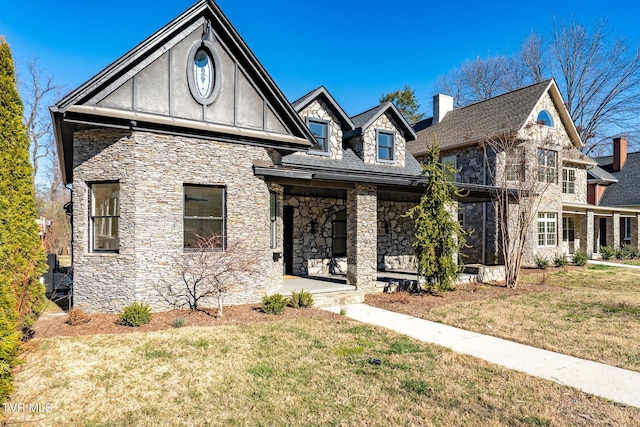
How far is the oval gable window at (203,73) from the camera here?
31.8 feet

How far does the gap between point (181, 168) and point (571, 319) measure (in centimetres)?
973

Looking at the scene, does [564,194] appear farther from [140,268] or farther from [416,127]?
[140,268]

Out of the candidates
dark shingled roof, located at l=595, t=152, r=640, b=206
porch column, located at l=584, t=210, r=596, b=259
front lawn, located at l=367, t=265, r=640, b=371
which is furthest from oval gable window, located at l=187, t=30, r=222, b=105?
dark shingled roof, located at l=595, t=152, r=640, b=206

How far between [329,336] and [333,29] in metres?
18.4

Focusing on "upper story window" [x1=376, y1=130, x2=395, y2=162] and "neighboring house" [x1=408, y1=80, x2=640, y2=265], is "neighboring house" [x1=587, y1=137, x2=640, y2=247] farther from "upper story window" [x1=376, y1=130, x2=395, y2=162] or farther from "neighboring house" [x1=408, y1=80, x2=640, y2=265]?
"upper story window" [x1=376, y1=130, x2=395, y2=162]

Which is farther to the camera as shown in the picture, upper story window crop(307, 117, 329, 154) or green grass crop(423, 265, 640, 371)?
upper story window crop(307, 117, 329, 154)

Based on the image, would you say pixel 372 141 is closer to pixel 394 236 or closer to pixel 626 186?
pixel 394 236

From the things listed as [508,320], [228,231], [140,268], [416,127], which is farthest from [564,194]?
[140,268]

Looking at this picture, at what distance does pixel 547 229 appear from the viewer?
66.1ft

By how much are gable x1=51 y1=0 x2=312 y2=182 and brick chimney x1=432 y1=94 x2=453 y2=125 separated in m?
15.1

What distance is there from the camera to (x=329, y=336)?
7207 millimetres

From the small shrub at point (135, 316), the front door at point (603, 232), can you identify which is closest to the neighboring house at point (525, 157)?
the front door at point (603, 232)

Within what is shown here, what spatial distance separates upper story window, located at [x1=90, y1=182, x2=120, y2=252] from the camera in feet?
30.0

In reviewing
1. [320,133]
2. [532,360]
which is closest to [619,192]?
[320,133]
